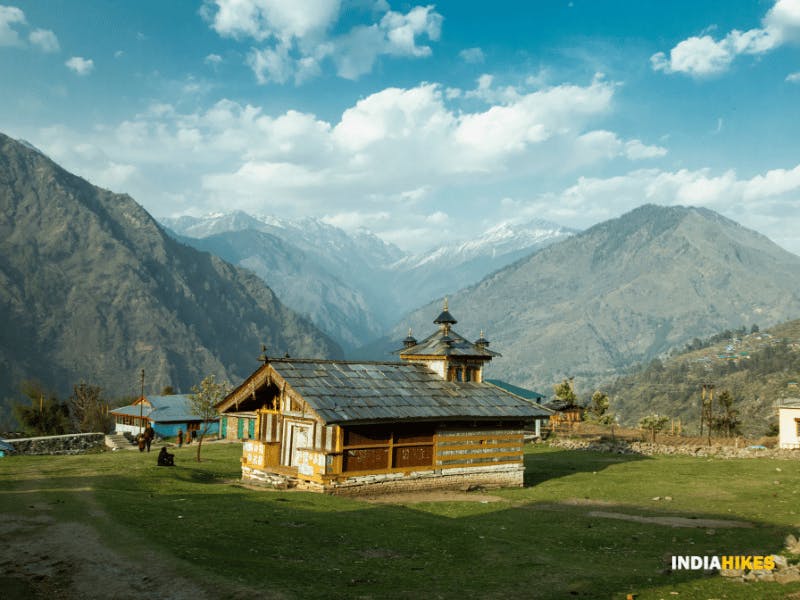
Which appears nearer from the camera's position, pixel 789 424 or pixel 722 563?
pixel 722 563

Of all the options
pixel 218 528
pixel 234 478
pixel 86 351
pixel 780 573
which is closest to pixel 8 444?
pixel 234 478

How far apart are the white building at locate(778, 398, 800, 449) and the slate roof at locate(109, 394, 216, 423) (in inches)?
2219

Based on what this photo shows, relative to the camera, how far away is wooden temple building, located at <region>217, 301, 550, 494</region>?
2709 cm

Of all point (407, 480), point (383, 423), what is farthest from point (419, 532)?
point (407, 480)

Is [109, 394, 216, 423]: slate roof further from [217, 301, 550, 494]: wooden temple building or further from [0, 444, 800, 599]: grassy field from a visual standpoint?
[217, 301, 550, 494]: wooden temple building

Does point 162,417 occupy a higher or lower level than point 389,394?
lower

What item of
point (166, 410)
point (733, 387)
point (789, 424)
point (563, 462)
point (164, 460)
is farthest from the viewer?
point (733, 387)

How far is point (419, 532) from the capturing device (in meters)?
19.7

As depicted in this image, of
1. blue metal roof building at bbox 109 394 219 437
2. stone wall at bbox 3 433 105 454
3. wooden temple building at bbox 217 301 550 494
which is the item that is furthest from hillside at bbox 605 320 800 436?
stone wall at bbox 3 433 105 454

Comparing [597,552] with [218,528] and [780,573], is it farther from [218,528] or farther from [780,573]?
[218,528]

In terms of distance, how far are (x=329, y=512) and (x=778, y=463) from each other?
32479mm

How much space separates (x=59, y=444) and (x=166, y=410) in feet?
65.1

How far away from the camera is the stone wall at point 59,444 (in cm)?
5100

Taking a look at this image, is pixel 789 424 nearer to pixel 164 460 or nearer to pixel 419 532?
pixel 419 532
